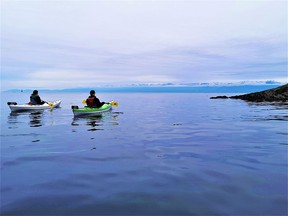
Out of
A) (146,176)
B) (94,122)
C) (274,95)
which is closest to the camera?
(146,176)

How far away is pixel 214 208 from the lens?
6.11 meters

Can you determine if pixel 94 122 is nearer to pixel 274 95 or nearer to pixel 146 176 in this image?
pixel 146 176

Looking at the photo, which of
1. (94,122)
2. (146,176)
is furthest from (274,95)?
(146,176)

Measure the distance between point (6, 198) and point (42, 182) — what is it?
4.21 ft

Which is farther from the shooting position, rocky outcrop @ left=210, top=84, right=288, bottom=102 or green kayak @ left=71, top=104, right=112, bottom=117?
rocky outcrop @ left=210, top=84, right=288, bottom=102

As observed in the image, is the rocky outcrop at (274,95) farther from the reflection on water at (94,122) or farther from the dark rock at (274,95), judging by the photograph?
the reflection on water at (94,122)

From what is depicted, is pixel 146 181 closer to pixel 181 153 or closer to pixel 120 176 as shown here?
pixel 120 176

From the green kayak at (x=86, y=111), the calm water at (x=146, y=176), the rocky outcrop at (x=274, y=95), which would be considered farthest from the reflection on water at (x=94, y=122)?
the rocky outcrop at (x=274, y=95)

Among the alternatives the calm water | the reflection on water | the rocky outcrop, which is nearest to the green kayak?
the reflection on water

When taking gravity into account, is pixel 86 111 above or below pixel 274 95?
below

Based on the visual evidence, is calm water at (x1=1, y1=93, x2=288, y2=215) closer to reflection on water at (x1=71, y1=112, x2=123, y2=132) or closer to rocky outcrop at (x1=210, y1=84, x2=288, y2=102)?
reflection on water at (x1=71, y1=112, x2=123, y2=132)

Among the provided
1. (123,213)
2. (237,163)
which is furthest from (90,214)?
(237,163)

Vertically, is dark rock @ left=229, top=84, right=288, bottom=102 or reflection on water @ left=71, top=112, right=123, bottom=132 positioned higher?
dark rock @ left=229, top=84, right=288, bottom=102

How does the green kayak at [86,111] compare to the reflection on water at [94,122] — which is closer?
the reflection on water at [94,122]
